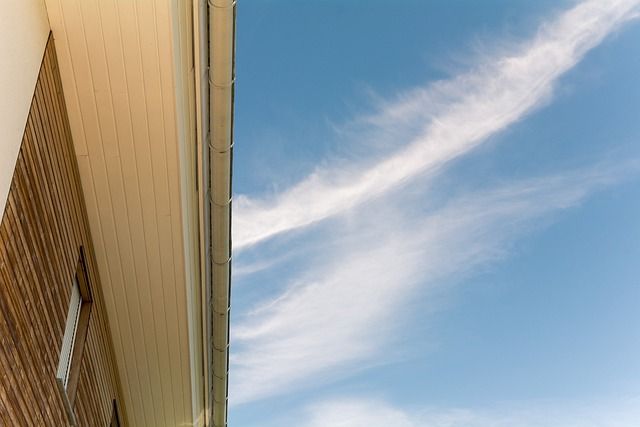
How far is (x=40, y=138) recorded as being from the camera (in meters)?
4.20

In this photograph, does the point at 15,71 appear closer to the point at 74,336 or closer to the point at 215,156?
the point at 215,156

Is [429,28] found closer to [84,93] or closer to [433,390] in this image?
[84,93]

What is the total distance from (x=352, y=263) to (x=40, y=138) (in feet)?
41.2

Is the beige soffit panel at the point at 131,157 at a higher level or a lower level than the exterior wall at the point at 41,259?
higher

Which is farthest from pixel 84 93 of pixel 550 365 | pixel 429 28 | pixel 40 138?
pixel 550 365

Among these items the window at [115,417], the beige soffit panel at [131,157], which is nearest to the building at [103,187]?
the beige soffit panel at [131,157]

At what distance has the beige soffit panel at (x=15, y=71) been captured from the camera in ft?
11.0

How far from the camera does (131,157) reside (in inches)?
204

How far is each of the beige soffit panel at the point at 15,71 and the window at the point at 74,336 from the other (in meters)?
2.14

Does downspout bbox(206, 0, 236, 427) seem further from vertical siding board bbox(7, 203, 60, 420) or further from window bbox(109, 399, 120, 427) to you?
vertical siding board bbox(7, 203, 60, 420)

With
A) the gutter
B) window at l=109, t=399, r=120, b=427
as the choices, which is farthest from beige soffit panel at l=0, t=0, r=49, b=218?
window at l=109, t=399, r=120, b=427

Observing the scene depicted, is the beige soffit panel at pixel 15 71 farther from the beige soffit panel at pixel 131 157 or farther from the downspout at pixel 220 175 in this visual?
the downspout at pixel 220 175

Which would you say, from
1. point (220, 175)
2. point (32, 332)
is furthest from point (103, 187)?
point (32, 332)

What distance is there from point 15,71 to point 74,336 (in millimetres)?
2833
